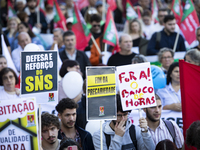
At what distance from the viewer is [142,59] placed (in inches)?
286

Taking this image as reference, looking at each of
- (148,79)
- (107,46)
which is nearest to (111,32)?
(107,46)

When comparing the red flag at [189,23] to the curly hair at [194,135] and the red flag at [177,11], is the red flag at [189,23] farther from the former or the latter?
the curly hair at [194,135]

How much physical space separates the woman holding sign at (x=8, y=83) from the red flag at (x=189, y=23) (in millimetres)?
4757

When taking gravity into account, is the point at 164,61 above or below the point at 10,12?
below

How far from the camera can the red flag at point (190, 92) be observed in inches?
214

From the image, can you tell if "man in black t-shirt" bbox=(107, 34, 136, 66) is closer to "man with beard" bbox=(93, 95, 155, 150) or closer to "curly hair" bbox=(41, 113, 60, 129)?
"man with beard" bbox=(93, 95, 155, 150)

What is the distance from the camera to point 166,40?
9594mm

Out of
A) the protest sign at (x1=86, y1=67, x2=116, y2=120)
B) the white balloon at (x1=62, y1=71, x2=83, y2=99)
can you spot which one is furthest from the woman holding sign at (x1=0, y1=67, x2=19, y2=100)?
the protest sign at (x1=86, y1=67, x2=116, y2=120)

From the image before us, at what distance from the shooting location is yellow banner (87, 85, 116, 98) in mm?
5246

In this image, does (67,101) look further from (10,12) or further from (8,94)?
(10,12)

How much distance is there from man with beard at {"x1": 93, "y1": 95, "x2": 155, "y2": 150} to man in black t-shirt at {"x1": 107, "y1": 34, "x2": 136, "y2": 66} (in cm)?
319

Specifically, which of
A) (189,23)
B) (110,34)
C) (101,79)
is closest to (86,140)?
(101,79)

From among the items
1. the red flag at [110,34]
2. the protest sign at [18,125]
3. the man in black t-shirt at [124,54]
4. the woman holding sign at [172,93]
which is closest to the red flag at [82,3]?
the red flag at [110,34]

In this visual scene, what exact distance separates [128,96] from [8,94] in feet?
8.09
